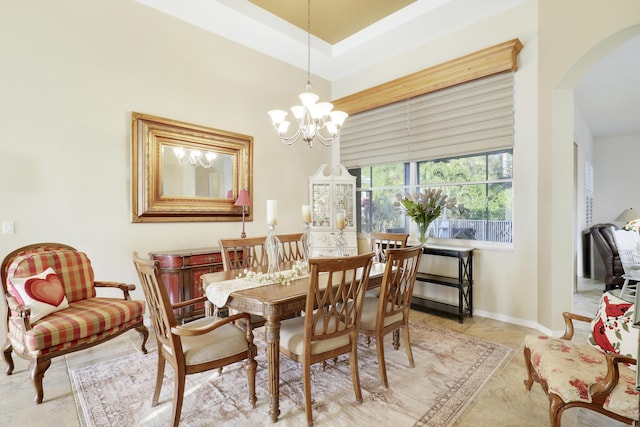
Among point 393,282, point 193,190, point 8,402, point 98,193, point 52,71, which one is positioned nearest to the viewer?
point 8,402

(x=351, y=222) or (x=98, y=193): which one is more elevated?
(x=98, y=193)

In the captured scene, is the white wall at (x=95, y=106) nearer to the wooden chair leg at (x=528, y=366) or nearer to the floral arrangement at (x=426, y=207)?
the floral arrangement at (x=426, y=207)

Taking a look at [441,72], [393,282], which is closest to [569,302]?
[393,282]

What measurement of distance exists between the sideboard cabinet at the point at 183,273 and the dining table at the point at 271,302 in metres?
1.08

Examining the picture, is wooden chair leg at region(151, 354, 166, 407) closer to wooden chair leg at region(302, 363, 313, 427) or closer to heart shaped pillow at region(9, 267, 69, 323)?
wooden chair leg at region(302, 363, 313, 427)

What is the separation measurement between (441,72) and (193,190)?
132 inches

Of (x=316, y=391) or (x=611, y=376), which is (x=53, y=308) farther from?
(x=611, y=376)

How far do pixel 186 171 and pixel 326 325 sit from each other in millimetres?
2653

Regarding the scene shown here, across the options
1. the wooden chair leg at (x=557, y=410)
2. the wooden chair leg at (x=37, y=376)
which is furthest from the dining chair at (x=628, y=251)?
the wooden chair leg at (x=37, y=376)

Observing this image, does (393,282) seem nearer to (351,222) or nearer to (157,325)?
(157,325)

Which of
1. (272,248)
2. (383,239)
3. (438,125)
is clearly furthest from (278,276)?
(438,125)

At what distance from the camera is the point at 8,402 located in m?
2.03

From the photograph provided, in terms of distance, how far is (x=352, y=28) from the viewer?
Result: 162 inches

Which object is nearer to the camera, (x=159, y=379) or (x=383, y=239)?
(x=159, y=379)
